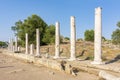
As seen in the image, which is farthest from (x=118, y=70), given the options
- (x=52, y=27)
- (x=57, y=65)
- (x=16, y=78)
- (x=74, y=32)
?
(x=52, y=27)

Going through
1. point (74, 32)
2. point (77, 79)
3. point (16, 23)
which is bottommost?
point (77, 79)

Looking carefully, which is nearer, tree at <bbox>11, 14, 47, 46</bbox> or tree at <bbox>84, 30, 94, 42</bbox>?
tree at <bbox>11, 14, 47, 46</bbox>

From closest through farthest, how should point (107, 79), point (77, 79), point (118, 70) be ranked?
1. point (107, 79)
2. point (77, 79)
3. point (118, 70)

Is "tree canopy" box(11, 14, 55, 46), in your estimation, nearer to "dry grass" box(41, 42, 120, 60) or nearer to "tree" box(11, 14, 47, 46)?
"tree" box(11, 14, 47, 46)

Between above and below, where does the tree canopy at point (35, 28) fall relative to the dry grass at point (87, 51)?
above

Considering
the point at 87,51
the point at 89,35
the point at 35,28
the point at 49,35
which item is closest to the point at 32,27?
the point at 35,28

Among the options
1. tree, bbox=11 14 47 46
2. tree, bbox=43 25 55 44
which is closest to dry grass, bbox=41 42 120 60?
tree, bbox=43 25 55 44

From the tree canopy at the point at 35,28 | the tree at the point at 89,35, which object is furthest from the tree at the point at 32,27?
the tree at the point at 89,35

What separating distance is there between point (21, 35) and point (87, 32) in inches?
729

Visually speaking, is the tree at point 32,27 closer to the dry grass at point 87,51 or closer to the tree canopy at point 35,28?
the tree canopy at point 35,28

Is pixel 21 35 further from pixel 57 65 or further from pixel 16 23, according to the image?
pixel 57 65

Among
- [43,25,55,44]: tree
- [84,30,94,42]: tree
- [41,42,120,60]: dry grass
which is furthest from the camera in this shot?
[84,30,94,42]: tree

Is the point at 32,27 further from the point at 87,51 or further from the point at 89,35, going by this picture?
the point at 87,51

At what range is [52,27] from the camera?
5066 cm
